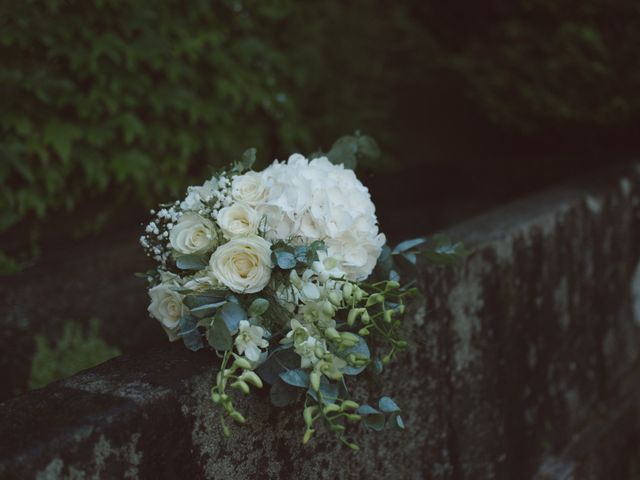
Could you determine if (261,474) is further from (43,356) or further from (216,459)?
(43,356)

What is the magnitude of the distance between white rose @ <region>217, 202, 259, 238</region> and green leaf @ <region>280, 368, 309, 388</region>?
32cm

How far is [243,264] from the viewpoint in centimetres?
147

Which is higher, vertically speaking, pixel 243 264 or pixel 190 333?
pixel 243 264

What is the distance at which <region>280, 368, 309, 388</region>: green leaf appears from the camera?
55.7 inches

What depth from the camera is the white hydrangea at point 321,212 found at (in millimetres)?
1543

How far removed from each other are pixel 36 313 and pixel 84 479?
65.7 inches

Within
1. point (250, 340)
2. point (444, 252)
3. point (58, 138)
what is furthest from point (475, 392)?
point (58, 138)

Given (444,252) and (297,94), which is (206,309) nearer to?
(444,252)

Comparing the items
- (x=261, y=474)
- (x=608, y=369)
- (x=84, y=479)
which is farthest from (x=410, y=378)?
(x=608, y=369)

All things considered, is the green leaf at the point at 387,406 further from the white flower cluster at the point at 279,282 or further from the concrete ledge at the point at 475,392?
the concrete ledge at the point at 475,392

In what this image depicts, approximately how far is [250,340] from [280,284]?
16 cm

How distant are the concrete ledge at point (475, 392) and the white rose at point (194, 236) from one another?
0.84 feet

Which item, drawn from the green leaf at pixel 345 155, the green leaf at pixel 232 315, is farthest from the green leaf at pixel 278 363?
the green leaf at pixel 345 155

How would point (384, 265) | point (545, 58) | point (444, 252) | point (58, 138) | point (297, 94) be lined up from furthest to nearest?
1. point (297, 94)
2. point (545, 58)
3. point (58, 138)
4. point (444, 252)
5. point (384, 265)
